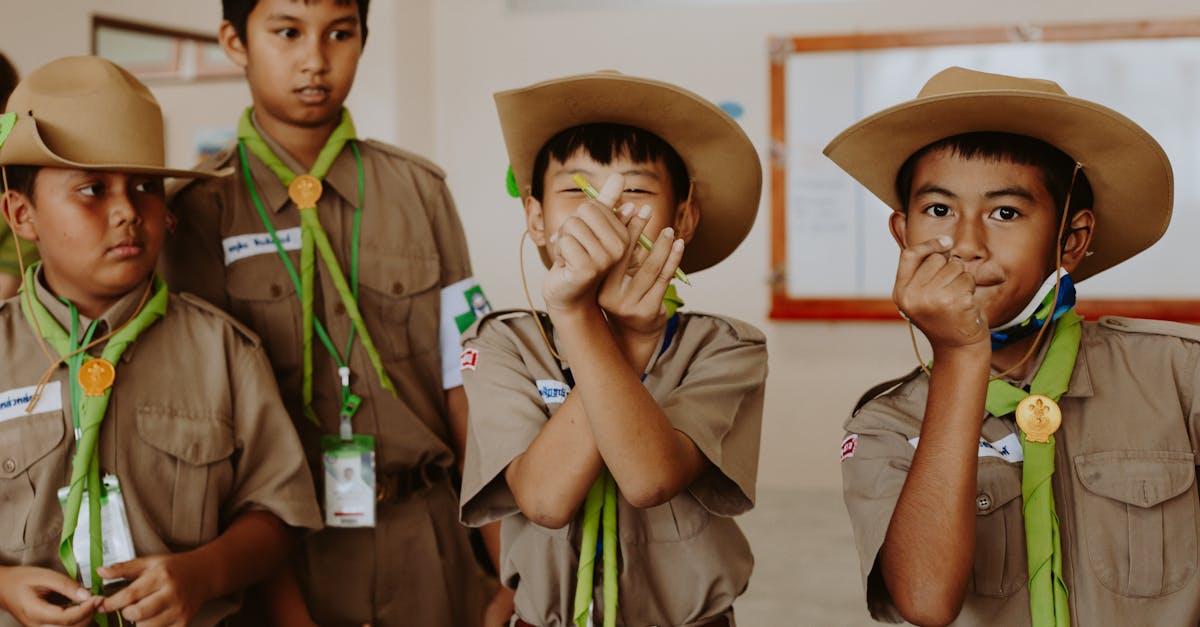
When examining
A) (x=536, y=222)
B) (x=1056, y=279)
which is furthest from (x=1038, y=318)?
(x=536, y=222)

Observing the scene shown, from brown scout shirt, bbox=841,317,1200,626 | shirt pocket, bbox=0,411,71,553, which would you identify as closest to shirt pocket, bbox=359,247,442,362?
shirt pocket, bbox=0,411,71,553

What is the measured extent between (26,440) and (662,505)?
3.14 ft

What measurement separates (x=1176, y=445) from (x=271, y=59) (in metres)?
1.57

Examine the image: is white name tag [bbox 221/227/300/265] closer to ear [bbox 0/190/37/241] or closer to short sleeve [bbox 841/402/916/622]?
ear [bbox 0/190/37/241]

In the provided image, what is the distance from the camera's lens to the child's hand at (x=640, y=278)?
1237 mm

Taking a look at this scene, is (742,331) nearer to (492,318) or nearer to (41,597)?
(492,318)

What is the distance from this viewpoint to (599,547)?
1.44m

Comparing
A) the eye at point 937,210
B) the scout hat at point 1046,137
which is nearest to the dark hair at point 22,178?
the scout hat at point 1046,137

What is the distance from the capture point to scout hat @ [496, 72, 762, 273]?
4.79 feet

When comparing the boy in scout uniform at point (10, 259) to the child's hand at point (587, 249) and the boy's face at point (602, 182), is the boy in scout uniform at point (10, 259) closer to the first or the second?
the boy's face at point (602, 182)

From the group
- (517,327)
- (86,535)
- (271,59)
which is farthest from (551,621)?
(271,59)

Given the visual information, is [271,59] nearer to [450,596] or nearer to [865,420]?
[450,596]

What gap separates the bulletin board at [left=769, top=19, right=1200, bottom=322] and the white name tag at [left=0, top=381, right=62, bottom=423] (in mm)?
3904

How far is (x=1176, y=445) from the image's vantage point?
1.39 m
